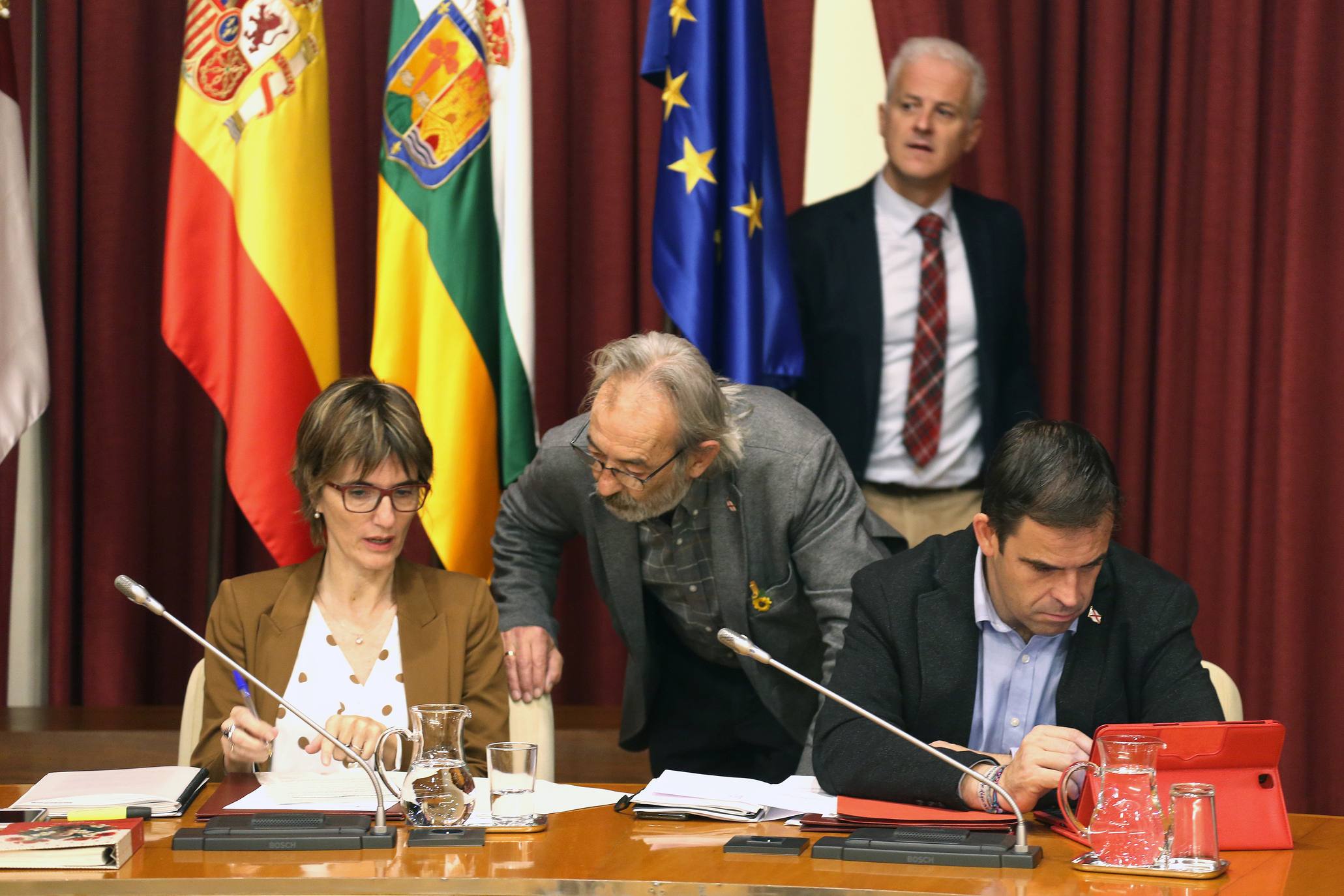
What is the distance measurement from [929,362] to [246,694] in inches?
74.8

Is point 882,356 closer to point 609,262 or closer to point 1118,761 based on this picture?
point 609,262

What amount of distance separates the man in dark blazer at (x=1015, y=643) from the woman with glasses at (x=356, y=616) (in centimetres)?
69

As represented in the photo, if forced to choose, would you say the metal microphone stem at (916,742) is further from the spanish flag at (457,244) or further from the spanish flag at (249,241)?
the spanish flag at (249,241)

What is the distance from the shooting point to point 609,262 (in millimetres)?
4199

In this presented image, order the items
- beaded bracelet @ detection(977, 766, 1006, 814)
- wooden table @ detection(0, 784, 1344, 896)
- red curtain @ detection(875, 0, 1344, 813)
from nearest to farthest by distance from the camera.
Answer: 1. wooden table @ detection(0, 784, 1344, 896)
2. beaded bracelet @ detection(977, 766, 1006, 814)
3. red curtain @ detection(875, 0, 1344, 813)

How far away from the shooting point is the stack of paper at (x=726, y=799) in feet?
7.14

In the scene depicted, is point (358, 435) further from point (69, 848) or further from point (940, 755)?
point (940, 755)

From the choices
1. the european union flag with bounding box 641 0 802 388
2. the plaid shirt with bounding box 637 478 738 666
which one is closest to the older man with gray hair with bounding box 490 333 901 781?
the plaid shirt with bounding box 637 478 738 666

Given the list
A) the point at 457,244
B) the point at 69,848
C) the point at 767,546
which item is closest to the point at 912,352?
the point at 767,546

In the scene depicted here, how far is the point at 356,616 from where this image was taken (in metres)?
2.75

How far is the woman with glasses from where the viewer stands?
263 cm

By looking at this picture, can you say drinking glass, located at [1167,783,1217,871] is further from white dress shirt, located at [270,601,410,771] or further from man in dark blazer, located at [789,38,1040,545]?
man in dark blazer, located at [789,38,1040,545]

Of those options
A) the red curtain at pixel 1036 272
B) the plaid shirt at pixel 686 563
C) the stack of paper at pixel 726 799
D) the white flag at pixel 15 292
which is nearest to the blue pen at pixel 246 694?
the stack of paper at pixel 726 799

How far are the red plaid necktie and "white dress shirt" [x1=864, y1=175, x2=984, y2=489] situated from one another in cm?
2
